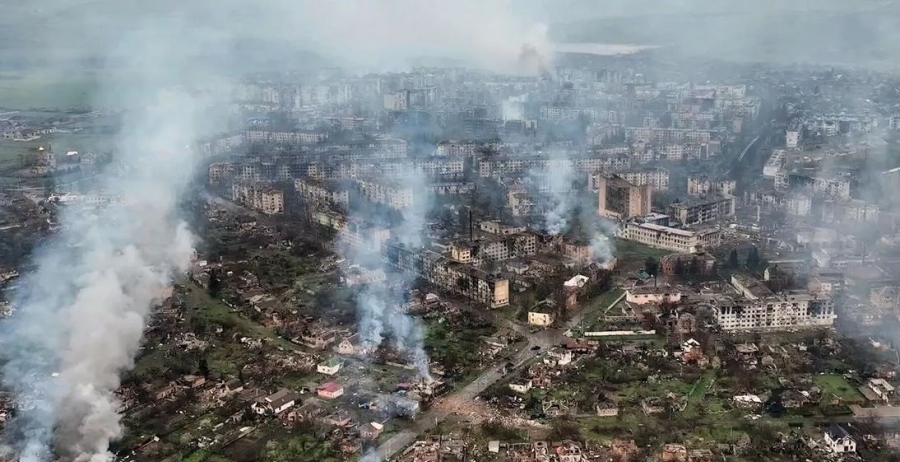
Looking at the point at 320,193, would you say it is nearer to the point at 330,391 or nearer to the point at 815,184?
the point at 330,391

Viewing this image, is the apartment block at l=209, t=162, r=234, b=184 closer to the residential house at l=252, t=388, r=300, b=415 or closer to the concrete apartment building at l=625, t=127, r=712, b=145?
the concrete apartment building at l=625, t=127, r=712, b=145

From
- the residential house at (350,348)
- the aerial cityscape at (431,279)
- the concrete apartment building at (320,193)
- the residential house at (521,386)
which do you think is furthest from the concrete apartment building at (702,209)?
the residential house at (350,348)

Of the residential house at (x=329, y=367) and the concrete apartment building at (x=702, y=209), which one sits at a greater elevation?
the concrete apartment building at (x=702, y=209)

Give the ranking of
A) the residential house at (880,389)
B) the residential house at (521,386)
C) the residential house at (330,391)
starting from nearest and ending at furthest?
the residential house at (880,389) < the residential house at (330,391) < the residential house at (521,386)

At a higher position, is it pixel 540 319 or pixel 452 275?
pixel 452 275

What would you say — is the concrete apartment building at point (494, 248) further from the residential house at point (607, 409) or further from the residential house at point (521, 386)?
the residential house at point (607, 409)

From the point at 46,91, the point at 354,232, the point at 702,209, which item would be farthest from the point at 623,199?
the point at 46,91
